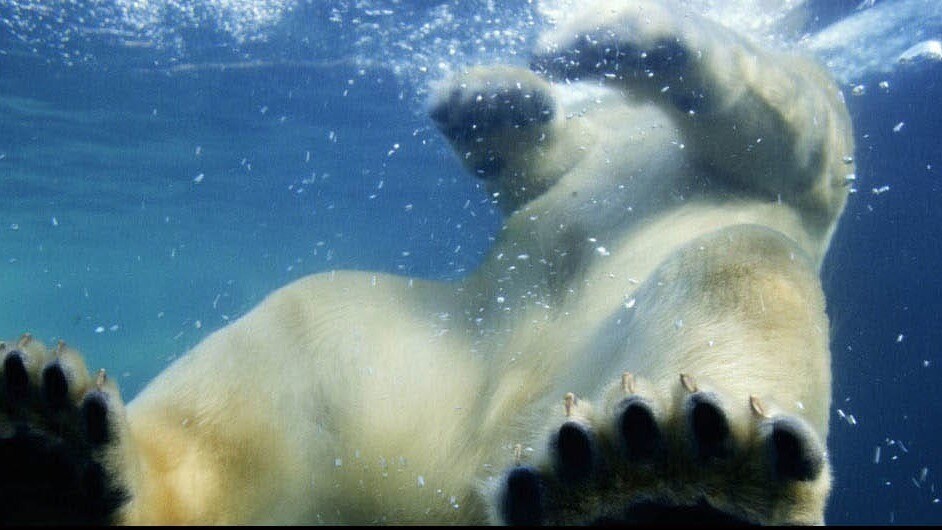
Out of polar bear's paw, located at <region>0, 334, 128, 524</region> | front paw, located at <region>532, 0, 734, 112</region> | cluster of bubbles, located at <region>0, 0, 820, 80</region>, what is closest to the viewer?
polar bear's paw, located at <region>0, 334, 128, 524</region>

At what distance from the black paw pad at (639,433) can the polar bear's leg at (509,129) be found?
1.98 meters

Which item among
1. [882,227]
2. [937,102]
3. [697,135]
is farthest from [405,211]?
[697,135]

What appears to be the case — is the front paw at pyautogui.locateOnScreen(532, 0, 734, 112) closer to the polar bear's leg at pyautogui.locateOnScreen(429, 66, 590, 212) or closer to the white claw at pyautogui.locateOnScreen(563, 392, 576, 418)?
the polar bear's leg at pyautogui.locateOnScreen(429, 66, 590, 212)

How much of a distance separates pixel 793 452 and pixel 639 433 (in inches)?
9.1

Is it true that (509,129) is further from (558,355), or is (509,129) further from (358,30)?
(358,30)

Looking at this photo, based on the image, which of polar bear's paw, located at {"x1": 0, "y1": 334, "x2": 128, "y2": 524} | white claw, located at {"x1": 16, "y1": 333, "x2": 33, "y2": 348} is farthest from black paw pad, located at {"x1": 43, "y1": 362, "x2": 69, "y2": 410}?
white claw, located at {"x1": 16, "y1": 333, "x2": 33, "y2": 348}

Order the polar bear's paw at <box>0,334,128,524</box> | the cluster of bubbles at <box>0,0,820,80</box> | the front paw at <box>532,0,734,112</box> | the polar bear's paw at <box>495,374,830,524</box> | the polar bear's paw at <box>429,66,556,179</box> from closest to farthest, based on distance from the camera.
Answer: the polar bear's paw at <box>495,374,830,524</box>
the polar bear's paw at <box>0,334,128,524</box>
the front paw at <box>532,0,734,112</box>
the polar bear's paw at <box>429,66,556,179</box>
the cluster of bubbles at <box>0,0,820,80</box>

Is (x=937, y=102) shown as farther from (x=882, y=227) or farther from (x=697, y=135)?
(x=697, y=135)

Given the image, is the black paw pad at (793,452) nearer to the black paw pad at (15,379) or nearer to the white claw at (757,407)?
the white claw at (757,407)

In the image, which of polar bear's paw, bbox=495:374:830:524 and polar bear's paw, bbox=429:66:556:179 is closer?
polar bear's paw, bbox=495:374:830:524

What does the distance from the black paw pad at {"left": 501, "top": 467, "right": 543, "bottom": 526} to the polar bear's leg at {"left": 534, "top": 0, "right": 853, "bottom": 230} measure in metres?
1.95

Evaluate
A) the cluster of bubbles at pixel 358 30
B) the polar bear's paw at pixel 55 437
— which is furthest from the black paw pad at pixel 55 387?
the cluster of bubbles at pixel 358 30

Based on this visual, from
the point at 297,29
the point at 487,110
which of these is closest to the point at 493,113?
the point at 487,110

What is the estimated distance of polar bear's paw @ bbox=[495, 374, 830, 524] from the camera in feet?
3.64
